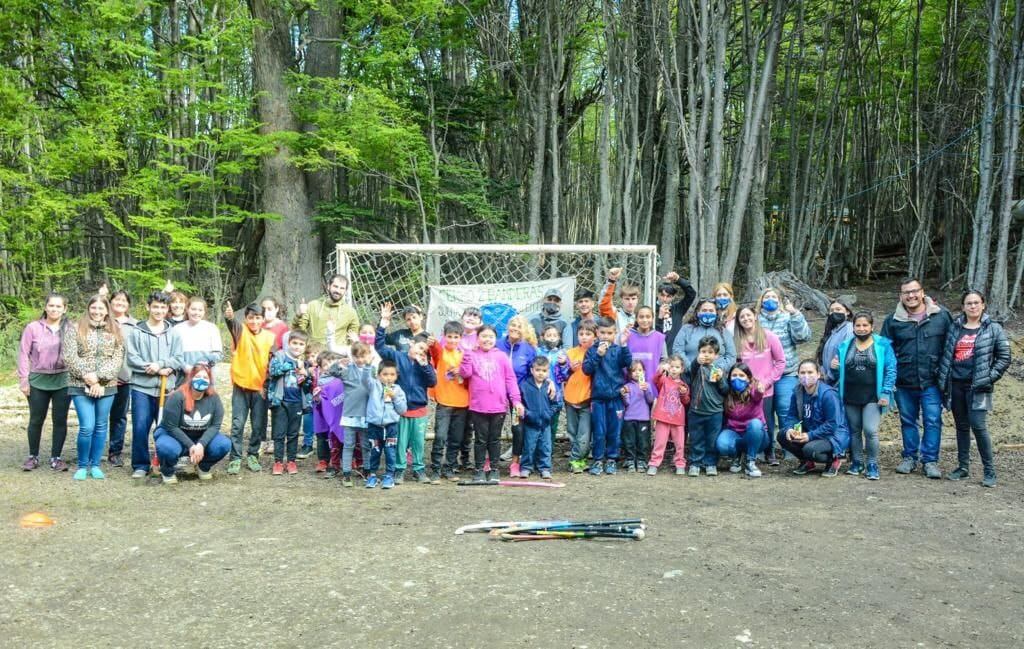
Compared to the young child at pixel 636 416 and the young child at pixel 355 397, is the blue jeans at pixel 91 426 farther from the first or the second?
the young child at pixel 636 416

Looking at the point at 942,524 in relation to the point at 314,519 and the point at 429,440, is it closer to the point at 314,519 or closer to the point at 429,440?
the point at 314,519

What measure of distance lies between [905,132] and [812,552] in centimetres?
1583

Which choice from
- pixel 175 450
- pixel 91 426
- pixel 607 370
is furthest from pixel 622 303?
pixel 91 426

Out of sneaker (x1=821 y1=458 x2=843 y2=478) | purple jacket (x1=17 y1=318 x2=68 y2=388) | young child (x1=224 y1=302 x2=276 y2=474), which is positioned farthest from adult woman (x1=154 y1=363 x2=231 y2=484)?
sneaker (x1=821 y1=458 x2=843 y2=478)

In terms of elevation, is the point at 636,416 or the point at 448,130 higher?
the point at 448,130

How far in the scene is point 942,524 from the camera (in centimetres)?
520

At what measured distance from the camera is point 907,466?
6688 mm

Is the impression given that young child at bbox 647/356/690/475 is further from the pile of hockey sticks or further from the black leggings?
the black leggings

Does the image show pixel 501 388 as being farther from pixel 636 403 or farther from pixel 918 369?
pixel 918 369

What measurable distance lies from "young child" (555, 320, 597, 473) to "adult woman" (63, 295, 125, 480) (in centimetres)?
354

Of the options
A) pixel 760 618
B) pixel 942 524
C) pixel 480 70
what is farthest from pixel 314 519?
pixel 480 70

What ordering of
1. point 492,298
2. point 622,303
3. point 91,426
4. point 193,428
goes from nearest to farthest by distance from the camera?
1. point 193,428
2. point 91,426
3. point 622,303
4. point 492,298

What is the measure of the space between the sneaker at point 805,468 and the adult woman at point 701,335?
1025 mm

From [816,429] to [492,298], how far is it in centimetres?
356
